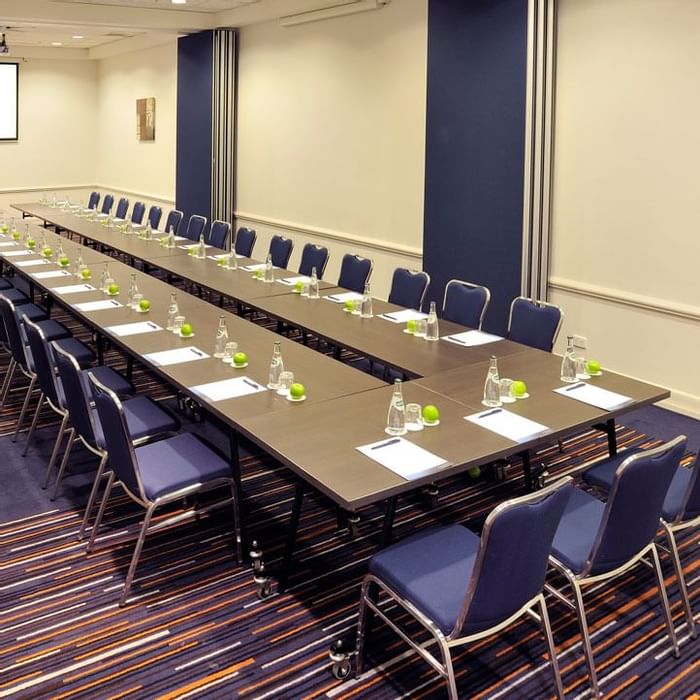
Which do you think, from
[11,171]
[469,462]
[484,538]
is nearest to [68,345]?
[469,462]

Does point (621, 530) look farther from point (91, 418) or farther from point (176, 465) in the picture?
point (91, 418)

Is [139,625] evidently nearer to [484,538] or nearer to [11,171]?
[484,538]

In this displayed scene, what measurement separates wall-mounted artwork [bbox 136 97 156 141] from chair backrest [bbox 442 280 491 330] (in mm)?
9700

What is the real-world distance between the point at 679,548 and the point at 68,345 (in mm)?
4206

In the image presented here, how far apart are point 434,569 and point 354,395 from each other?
1163 millimetres

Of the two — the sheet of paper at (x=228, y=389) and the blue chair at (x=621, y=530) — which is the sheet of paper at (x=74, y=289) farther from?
the blue chair at (x=621, y=530)

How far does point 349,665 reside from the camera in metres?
3.01

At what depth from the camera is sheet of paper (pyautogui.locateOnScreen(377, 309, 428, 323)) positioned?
17.3 ft

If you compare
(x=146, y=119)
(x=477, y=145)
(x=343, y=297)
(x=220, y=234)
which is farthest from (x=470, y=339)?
Answer: (x=146, y=119)

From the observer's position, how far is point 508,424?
11.2ft

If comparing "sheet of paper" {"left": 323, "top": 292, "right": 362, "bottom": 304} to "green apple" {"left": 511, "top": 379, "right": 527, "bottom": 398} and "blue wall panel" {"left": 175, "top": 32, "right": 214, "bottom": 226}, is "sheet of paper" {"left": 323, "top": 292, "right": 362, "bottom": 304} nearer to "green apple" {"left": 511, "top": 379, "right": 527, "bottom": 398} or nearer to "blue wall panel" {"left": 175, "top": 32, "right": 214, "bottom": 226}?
"green apple" {"left": 511, "top": 379, "right": 527, "bottom": 398}

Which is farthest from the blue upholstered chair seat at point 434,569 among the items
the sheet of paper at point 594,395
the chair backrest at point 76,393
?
the chair backrest at point 76,393

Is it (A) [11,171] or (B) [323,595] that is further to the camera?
(A) [11,171]

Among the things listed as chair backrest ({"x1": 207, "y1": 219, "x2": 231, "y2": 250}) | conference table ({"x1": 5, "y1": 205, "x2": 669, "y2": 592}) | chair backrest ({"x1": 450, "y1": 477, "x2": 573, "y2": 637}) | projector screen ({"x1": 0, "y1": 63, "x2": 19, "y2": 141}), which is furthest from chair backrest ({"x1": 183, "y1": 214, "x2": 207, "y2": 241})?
projector screen ({"x1": 0, "y1": 63, "x2": 19, "y2": 141})
